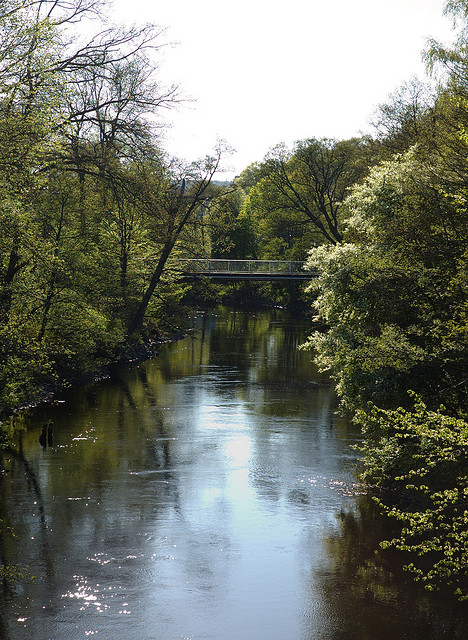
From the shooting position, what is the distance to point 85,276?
88.4 feet

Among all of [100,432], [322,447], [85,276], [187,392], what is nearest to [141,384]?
[187,392]

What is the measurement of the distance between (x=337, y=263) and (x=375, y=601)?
9751 mm

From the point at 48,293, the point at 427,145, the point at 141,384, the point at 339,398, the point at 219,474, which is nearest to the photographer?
the point at 219,474

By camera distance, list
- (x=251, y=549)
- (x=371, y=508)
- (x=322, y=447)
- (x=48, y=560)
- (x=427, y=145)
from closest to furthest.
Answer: (x=48, y=560)
(x=251, y=549)
(x=371, y=508)
(x=322, y=447)
(x=427, y=145)

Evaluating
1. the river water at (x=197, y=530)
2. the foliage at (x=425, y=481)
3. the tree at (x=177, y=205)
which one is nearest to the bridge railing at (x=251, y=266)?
the tree at (x=177, y=205)

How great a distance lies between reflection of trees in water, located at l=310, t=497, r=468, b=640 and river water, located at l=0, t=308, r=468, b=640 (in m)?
0.03

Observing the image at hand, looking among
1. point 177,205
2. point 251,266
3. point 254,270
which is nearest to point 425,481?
point 177,205

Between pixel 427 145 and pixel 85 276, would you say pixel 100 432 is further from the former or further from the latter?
pixel 427 145

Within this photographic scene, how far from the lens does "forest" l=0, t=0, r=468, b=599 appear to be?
13688 millimetres

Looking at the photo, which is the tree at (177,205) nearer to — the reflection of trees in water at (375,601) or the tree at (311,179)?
the tree at (311,179)

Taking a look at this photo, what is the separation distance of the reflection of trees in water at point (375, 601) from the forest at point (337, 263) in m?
0.58

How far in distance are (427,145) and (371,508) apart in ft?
41.6

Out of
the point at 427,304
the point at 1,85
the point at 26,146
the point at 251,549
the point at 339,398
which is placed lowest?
the point at 251,549

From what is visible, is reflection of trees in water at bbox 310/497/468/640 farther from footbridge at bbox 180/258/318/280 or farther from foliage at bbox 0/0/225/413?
footbridge at bbox 180/258/318/280
